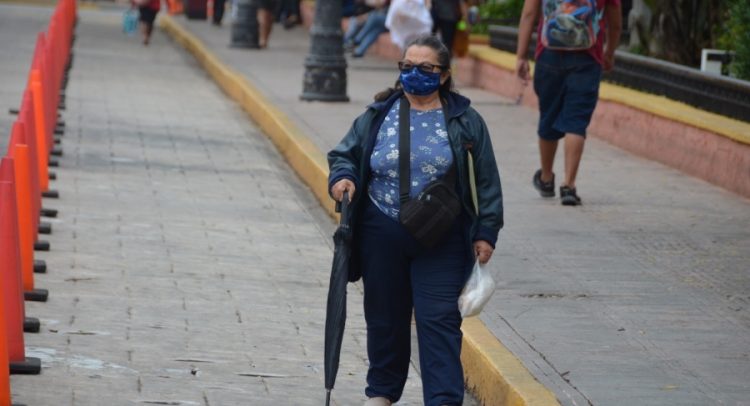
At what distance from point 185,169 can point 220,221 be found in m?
2.53

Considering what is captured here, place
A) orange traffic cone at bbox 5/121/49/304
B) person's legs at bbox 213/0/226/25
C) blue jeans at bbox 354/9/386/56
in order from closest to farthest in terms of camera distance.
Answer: orange traffic cone at bbox 5/121/49/304 → blue jeans at bbox 354/9/386/56 → person's legs at bbox 213/0/226/25

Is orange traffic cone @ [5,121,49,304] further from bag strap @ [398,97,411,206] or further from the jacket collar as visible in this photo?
bag strap @ [398,97,411,206]

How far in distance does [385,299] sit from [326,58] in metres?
11.8

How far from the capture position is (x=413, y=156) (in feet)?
19.9

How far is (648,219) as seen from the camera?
420 inches

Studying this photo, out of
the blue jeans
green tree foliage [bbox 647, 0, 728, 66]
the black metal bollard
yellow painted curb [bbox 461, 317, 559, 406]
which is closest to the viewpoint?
yellow painted curb [bbox 461, 317, 559, 406]

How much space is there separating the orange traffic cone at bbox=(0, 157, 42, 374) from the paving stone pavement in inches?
3.4

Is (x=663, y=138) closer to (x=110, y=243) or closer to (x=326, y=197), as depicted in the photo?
(x=326, y=197)

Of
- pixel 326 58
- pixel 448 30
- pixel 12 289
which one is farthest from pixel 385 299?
pixel 448 30

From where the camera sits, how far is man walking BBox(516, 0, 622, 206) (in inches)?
424

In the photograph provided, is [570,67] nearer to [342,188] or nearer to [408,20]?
[342,188]

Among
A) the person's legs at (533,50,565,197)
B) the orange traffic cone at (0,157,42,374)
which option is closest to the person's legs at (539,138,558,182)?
the person's legs at (533,50,565,197)

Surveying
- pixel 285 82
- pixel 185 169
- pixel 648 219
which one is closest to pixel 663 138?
pixel 648 219

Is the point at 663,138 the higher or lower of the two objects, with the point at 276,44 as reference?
higher
